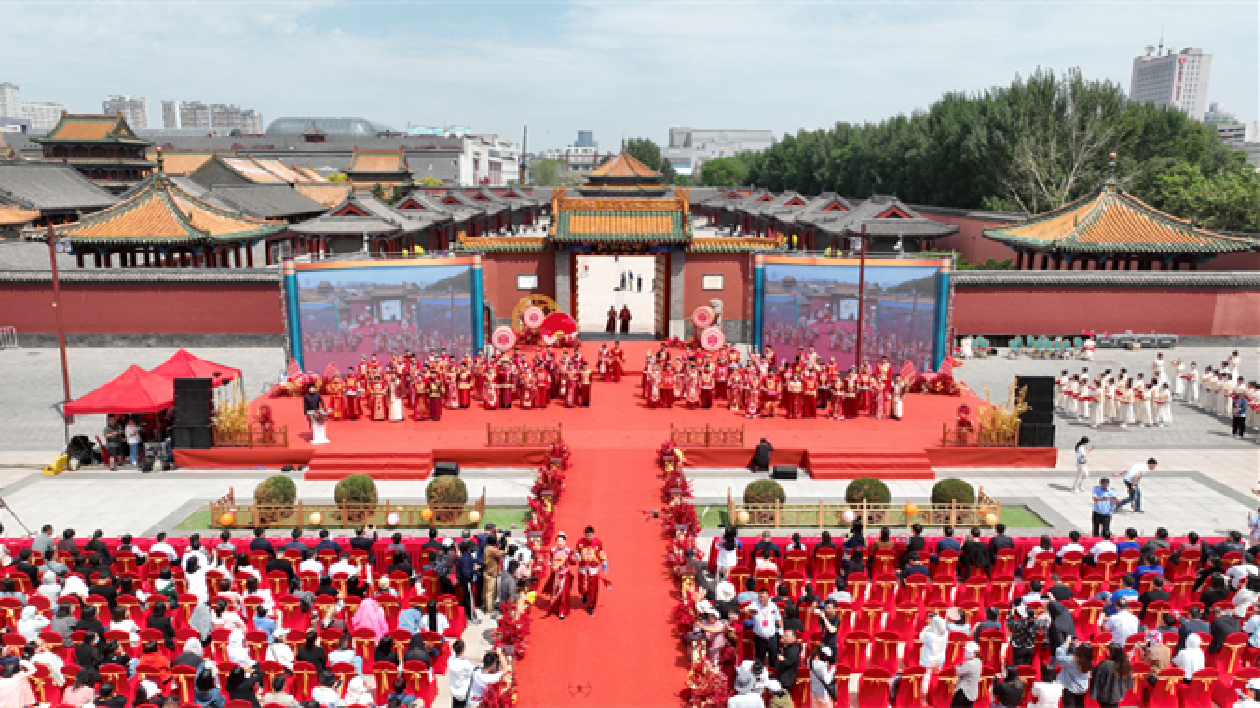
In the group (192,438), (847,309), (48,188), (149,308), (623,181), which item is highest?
(623,181)

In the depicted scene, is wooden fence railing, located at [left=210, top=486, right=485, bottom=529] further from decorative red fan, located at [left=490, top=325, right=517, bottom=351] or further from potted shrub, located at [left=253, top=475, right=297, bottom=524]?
decorative red fan, located at [left=490, top=325, right=517, bottom=351]

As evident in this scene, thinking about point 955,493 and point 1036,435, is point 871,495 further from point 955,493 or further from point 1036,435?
point 1036,435

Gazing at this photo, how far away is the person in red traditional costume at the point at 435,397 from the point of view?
2488 centimetres

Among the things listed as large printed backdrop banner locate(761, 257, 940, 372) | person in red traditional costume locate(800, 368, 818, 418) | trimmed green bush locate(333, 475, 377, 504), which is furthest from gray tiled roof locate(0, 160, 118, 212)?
person in red traditional costume locate(800, 368, 818, 418)

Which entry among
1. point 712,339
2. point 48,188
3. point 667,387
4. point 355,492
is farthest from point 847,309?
point 48,188

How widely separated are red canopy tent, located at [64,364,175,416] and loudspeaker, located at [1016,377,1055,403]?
21763 millimetres

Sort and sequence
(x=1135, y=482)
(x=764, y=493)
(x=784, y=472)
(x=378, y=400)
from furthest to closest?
(x=378, y=400) → (x=784, y=472) → (x=1135, y=482) → (x=764, y=493)

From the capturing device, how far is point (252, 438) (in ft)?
75.9

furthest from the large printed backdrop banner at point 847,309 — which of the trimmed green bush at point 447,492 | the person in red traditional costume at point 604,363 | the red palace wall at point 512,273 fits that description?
the trimmed green bush at point 447,492

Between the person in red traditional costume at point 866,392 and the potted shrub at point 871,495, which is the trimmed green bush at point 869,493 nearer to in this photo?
the potted shrub at point 871,495

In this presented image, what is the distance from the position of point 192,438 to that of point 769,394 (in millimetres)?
15423

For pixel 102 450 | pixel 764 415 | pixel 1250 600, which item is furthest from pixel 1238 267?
pixel 102 450

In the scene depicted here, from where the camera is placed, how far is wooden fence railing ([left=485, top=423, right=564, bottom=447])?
22969mm

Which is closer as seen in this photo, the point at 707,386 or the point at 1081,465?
the point at 1081,465
